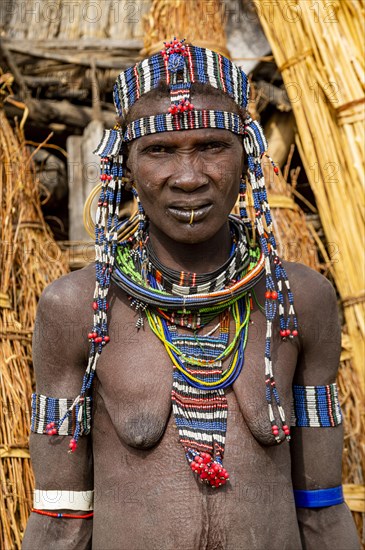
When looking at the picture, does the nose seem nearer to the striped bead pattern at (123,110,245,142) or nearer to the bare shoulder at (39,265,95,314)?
the striped bead pattern at (123,110,245,142)

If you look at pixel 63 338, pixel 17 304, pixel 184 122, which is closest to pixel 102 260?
pixel 63 338

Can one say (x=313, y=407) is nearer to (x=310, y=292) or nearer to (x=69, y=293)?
(x=310, y=292)

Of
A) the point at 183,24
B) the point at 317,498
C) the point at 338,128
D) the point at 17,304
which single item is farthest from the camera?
the point at 183,24

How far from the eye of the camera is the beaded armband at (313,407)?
246cm

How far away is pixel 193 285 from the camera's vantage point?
2359 millimetres

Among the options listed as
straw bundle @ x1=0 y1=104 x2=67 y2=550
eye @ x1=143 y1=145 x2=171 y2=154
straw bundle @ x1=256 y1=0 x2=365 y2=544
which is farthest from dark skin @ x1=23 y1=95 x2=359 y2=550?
straw bundle @ x1=256 y1=0 x2=365 y2=544

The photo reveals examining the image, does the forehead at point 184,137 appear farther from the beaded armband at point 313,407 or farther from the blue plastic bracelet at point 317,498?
the blue plastic bracelet at point 317,498

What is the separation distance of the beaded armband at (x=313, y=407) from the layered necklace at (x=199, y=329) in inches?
10.3

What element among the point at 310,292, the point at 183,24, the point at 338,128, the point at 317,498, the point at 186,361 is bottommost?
the point at 317,498

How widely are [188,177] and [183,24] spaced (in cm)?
205

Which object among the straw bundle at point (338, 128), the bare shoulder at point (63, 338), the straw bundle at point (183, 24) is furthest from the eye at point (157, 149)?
the straw bundle at point (183, 24)

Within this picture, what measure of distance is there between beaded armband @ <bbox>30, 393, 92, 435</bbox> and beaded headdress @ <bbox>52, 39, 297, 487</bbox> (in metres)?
A: 0.02

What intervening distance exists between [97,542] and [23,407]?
1.08 metres

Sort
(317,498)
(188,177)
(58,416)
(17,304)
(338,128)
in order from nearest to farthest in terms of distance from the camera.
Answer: (188,177)
(58,416)
(317,498)
(17,304)
(338,128)
